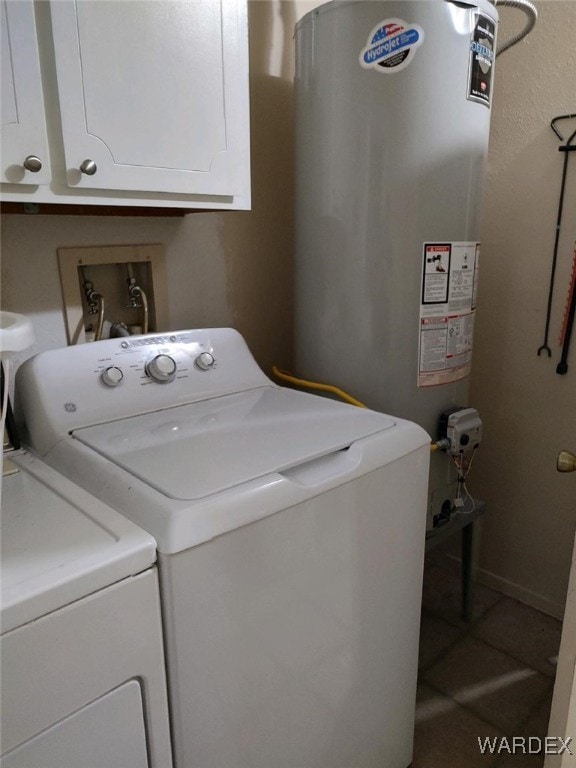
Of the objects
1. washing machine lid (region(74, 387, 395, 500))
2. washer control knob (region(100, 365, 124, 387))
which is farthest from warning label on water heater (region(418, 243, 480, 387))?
washer control knob (region(100, 365, 124, 387))

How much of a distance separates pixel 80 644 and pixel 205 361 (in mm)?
735

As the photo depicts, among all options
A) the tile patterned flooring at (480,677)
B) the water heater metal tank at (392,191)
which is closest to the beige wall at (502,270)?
the tile patterned flooring at (480,677)

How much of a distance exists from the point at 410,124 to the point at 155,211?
2.13 feet

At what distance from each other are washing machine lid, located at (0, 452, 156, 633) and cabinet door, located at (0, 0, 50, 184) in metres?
0.51

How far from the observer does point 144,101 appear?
3.10 ft

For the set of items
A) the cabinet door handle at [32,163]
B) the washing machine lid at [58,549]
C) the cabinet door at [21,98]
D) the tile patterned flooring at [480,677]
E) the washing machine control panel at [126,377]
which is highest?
the cabinet door at [21,98]

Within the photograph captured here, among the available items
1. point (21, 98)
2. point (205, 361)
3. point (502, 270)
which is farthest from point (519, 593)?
point (21, 98)

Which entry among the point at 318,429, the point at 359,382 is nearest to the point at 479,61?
the point at 359,382

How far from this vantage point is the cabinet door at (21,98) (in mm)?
786

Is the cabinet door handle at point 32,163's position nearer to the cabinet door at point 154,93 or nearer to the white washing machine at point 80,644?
the cabinet door at point 154,93

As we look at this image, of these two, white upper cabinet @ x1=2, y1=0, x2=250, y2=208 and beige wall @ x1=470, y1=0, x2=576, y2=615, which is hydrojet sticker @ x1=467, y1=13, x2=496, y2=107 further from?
white upper cabinet @ x1=2, y1=0, x2=250, y2=208

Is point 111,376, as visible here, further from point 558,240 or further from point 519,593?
point 519,593

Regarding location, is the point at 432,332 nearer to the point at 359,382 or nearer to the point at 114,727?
the point at 359,382

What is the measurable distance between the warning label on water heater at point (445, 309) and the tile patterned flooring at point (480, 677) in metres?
0.90
